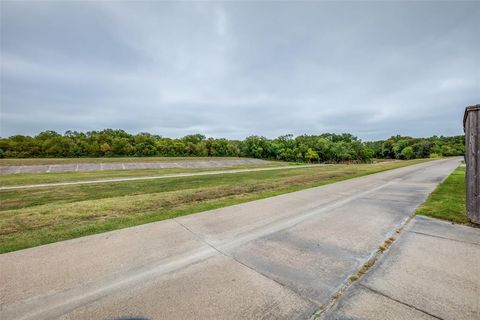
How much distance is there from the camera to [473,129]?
4820mm

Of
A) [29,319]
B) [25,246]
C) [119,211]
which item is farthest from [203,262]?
[119,211]

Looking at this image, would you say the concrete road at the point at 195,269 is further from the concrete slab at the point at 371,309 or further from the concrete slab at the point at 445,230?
the concrete slab at the point at 445,230

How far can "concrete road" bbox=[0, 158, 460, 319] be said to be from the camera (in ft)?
7.83

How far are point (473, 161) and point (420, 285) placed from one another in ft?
13.8

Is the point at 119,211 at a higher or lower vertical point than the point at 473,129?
lower

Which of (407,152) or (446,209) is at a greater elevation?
(407,152)

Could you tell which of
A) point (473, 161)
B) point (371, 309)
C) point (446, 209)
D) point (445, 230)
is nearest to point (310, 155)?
point (446, 209)

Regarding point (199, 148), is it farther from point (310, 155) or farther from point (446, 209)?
point (446, 209)

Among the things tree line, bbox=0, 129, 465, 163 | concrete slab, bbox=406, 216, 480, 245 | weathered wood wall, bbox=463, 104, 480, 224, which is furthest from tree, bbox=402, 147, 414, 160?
concrete slab, bbox=406, 216, 480, 245

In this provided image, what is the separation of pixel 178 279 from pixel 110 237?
2501mm

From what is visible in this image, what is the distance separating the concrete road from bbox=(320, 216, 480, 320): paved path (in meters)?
0.29

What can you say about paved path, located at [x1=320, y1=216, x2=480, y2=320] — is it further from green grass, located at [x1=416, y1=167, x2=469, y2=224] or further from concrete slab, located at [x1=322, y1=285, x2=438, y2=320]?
green grass, located at [x1=416, y1=167, x2=469, y2=224]

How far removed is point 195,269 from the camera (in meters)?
3.21

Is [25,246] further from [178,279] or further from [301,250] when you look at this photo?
[301,250]
